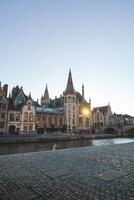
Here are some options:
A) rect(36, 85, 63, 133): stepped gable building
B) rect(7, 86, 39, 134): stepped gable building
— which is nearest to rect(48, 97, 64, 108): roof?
rect(36, 85, 63, 133): stepped gable building

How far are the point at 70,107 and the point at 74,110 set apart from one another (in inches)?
94.7

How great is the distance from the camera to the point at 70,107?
80.8 m

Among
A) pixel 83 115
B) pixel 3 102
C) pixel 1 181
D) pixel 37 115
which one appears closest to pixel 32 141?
pixel 3 102

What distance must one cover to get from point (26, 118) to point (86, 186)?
183 ft

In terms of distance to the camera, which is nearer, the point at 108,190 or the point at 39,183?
the point at 108,190

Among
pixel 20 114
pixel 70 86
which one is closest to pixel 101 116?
pixel 70 86

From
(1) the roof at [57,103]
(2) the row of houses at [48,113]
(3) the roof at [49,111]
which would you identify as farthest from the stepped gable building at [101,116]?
(3) the roof at [49,111]

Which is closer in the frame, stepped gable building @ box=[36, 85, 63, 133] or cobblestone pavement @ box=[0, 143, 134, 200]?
cobblestone pavement @ box=[0, 143, 134, 200]

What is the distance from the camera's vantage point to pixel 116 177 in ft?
25.4

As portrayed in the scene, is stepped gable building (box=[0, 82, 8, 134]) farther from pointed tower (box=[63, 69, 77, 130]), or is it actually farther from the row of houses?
pointed tower (box=[63, 69, 77, 130])

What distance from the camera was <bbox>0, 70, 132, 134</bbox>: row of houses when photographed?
188ft

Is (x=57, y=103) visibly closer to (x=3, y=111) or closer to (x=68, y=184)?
(x=3, y=111)

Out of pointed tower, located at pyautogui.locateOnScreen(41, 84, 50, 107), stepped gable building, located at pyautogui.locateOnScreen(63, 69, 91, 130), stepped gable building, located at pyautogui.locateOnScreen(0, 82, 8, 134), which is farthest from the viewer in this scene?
pointed tower, located at pyautogui.locateOnScreen(41, 84, 50, 107)

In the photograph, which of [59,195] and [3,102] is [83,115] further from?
[59,195]
